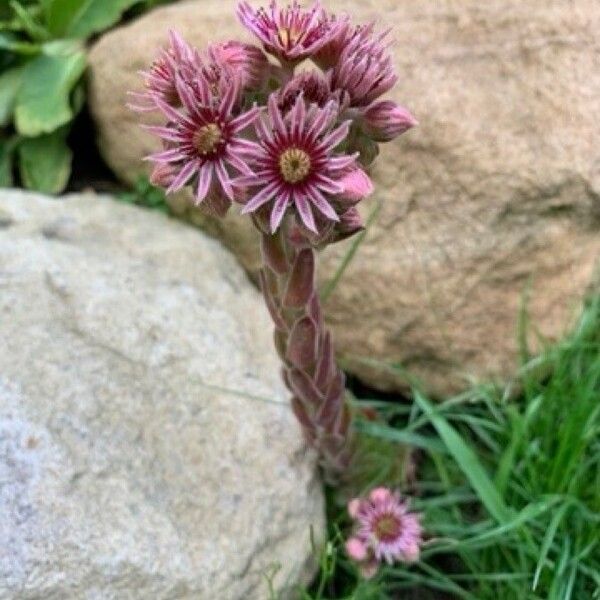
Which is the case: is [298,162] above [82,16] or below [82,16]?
above

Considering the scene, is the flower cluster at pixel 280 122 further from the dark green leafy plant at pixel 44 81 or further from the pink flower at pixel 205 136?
the dark green leafy plant at pixel 44 81

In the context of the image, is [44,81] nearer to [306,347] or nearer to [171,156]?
[306,347]

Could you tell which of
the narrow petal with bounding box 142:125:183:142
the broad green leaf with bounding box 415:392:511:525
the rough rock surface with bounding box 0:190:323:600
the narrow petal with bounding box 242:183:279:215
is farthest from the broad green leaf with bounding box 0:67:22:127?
the narrow petal with bounding box 242:183:279:215

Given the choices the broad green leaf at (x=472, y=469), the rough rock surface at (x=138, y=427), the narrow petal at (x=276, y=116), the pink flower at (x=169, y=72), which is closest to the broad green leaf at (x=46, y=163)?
the rough rock surface at (x=138, y=427)

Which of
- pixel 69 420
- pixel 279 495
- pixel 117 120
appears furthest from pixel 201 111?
pixel 117 120

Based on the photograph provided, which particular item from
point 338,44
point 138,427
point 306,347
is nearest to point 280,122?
point 338,44

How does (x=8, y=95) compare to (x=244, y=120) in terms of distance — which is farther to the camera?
(x=8, y=95)

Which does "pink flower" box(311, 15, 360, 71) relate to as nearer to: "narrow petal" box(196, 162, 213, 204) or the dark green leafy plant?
"narrow petal" box(196, 162, 213, 204)
